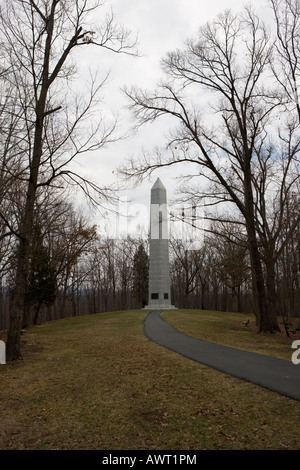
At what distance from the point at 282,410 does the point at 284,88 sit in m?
12.6

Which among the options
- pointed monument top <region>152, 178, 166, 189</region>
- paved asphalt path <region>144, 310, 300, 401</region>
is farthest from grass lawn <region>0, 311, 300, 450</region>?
pointed monument top <region>152, 178, 166, 189</region>

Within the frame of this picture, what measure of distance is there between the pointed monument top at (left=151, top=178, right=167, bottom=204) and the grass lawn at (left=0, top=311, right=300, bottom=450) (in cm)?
2360

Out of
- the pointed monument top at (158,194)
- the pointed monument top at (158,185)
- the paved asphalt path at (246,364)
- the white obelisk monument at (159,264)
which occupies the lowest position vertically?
the paved asphalt path at (246,364)

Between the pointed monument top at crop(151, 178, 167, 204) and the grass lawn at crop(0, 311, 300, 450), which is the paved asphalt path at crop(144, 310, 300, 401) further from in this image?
the pointed monument top at crop(151, 178, 167, 204)

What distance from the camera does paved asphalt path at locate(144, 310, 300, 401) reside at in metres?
6.26

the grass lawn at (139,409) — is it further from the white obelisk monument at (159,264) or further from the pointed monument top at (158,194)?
the pointed monument top at (158,194)

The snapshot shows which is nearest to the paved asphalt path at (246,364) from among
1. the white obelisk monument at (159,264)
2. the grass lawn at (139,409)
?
the grass lawn at (139,409)

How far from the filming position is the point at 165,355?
31.0 ft

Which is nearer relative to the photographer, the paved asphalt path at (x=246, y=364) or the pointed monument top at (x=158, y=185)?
the paved asphalt path at (x=246, y=364)

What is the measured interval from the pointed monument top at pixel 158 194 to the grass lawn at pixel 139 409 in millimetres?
23597

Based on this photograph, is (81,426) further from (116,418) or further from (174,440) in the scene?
(174,440)

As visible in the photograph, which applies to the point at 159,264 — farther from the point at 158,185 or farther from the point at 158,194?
the point at 158,185

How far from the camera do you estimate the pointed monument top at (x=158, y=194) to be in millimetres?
31470

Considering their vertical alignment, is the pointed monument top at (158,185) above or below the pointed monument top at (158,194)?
above
